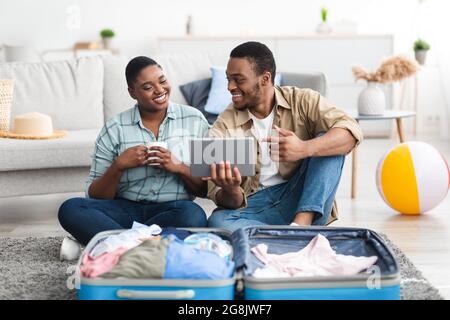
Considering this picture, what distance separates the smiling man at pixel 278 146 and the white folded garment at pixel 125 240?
1.04 ft

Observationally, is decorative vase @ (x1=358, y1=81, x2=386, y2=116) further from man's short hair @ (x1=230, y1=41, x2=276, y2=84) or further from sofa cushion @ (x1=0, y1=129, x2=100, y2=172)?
man's short hair @ (x1=230, y1=41, x2=276, y2=84)

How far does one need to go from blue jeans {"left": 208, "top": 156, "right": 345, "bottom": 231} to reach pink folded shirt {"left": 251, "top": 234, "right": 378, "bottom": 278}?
1.08 feet

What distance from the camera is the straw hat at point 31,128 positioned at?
395 centimetres

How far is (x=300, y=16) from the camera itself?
7332mm

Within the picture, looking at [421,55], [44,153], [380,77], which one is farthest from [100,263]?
[421,55]

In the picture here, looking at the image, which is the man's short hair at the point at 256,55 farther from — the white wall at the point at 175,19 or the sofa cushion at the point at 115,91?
the white wall at the point at 175,19

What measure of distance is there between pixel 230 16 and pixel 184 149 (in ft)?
14.7

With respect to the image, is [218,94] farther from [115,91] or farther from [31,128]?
[31,128]

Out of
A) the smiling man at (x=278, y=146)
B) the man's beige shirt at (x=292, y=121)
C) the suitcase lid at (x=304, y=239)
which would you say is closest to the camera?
the suitcase lid at (x=304, y=239)

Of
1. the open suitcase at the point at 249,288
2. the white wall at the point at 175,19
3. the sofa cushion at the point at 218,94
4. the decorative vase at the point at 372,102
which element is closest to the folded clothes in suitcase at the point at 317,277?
the open suitcase at the point at 249,288

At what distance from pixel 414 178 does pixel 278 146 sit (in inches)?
46.9

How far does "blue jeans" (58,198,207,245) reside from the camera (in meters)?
3.00
